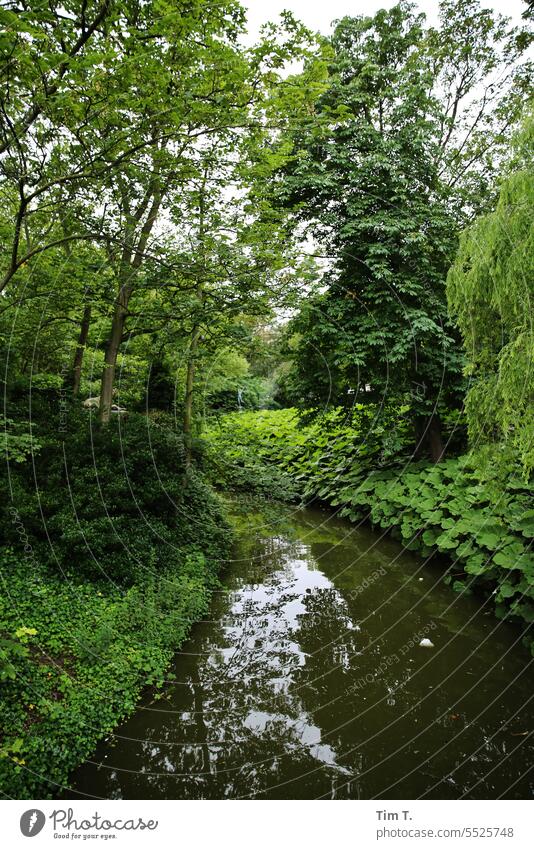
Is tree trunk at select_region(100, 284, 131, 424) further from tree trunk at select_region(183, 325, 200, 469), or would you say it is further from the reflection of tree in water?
the reflection of tree in water

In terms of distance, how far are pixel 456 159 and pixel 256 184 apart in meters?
5.70

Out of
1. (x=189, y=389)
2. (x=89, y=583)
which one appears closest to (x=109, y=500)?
(x=89, y=583)

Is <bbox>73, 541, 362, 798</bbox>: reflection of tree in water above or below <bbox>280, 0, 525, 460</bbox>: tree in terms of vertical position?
below

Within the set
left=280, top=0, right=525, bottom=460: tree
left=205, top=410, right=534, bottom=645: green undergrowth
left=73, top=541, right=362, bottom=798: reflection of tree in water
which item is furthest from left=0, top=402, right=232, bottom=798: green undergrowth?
left=280, top=0, right=525, bottom=460: tree

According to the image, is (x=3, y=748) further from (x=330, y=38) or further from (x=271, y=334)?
(x=330, y=38)

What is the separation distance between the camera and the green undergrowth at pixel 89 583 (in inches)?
139

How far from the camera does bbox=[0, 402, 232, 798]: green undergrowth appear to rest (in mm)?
3520

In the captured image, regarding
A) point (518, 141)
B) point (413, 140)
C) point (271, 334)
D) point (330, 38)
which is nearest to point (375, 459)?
point (271, 334)

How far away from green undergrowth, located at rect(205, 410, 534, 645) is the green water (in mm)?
621

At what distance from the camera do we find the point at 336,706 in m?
4.35

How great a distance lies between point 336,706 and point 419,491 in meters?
4.56

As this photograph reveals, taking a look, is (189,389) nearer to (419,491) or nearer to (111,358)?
(111,358)

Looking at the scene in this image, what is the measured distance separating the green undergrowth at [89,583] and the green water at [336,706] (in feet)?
0.95

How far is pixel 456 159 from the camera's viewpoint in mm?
9352
